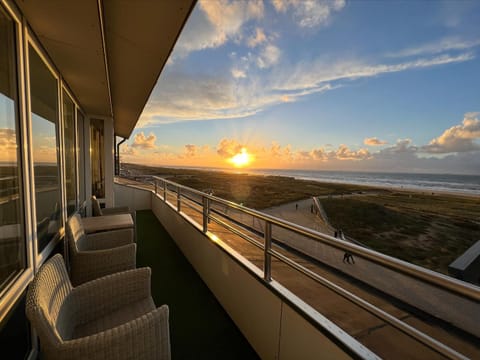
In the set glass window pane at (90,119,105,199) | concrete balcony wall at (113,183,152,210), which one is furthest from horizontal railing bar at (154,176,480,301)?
concrete balcony wall at (113,183,152,210)

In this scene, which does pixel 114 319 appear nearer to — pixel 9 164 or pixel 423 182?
pixel 9 164

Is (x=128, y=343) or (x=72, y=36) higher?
(x=72, y=36)

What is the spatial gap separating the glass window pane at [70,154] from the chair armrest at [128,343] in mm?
2274

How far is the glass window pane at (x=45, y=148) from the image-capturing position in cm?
158

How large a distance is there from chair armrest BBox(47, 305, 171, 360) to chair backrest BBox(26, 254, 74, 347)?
75 millimetres

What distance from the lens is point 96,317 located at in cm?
135

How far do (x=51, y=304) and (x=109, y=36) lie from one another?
1680 millimetres

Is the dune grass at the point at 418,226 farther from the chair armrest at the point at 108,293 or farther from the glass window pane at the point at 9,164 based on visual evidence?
the glass window pane at the point at 9,164

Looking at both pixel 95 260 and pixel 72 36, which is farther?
pixel 95 260

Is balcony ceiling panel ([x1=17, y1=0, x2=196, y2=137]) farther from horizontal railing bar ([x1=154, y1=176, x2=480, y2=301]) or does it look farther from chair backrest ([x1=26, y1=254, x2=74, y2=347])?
horizontal railing bar ([x1=154, y1=176, x2=480, y2=301])

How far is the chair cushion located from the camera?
4.08 ft

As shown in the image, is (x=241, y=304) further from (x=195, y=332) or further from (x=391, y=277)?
(x=391, y=277)

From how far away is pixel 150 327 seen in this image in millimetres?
1025

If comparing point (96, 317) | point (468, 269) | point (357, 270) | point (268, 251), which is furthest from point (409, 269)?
point (468, 269)
